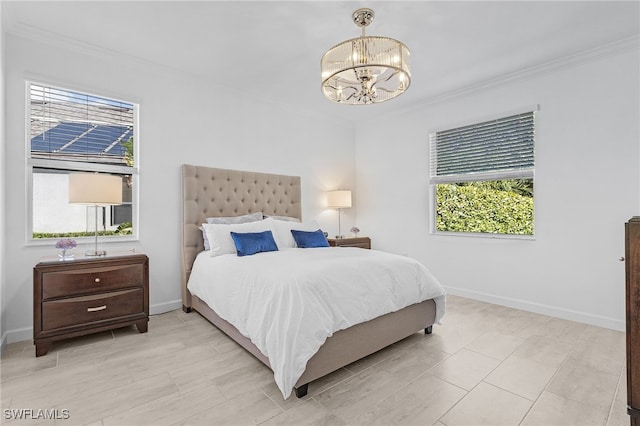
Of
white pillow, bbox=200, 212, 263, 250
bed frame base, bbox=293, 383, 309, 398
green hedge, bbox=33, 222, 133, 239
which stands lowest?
bed frame base, bbox=293, 383, 309, 398

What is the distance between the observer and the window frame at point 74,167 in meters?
2.77

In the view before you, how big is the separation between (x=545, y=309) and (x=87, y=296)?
4.51m

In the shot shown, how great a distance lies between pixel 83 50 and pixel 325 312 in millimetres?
3381

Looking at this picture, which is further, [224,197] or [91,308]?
[224,197]

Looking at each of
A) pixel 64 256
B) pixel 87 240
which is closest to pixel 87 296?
pixel 64 256

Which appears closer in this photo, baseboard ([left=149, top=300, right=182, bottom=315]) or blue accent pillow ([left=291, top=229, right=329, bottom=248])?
baseboard ([left=149, top=300, right=182, bottom=315])

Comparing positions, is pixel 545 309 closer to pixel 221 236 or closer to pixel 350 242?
pixel 350 242

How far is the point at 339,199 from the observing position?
4.92 m

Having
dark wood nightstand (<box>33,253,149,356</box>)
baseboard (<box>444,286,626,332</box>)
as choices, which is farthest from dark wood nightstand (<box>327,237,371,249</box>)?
dark wood nightstand (<box>33,253,149,356</box>)

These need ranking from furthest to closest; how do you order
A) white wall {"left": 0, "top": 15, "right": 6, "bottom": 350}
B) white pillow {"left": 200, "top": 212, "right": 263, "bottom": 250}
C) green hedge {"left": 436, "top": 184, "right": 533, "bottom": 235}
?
green hedge {"left": 436, "top": 184, "right": 533, "bottom": 235}
white pillow {"left": 200, "top": 212, "right": 263, "bottom": 250}
white wall {"left": 0, "top": 15, "right": 6, "bottom": 350}

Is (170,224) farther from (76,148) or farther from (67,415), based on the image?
(67,415)

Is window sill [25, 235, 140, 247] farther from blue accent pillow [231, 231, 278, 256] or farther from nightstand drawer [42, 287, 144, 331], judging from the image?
blue accent pillow [231, 231, 278, 256]

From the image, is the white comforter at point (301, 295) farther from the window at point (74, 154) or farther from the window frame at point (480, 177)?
the window frame at point (480, 177)

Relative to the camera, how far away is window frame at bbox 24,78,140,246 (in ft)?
9.10
